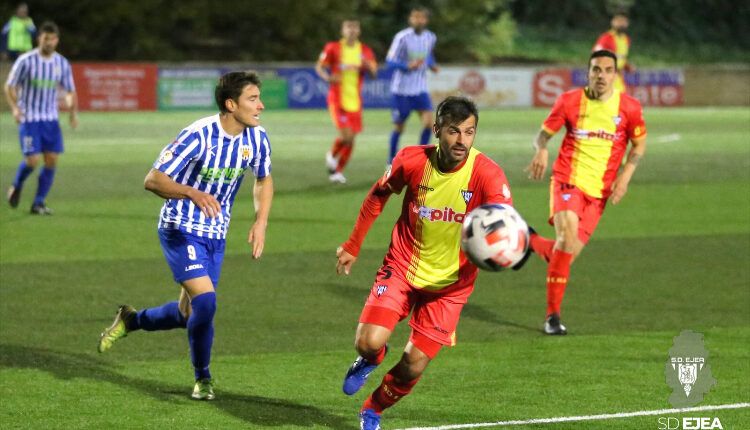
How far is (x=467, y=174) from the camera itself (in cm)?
726

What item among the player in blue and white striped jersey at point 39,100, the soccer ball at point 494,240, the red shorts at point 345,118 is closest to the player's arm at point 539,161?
the soccer ball at point 494,240

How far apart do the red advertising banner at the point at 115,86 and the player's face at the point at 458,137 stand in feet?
106

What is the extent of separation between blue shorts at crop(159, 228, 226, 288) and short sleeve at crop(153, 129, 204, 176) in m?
0.38

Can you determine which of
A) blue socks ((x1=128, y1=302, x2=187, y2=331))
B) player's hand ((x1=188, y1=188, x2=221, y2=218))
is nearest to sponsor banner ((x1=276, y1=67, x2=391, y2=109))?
blue socks ((x1=128, y1=302, x2=187, y2=331))

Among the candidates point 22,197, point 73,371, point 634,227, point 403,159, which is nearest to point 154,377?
point 73,371

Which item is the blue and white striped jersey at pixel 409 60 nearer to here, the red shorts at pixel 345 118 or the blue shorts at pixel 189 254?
the red shorts at pixel 345 118

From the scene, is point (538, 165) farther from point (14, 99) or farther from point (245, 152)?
point (14, 99)

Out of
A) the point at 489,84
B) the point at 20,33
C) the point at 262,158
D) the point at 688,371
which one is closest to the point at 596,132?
the point at 688,371

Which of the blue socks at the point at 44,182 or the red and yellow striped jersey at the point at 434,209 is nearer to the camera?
the red and yellow striped jersey at the point at 434,209

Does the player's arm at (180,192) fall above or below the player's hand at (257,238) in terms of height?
above

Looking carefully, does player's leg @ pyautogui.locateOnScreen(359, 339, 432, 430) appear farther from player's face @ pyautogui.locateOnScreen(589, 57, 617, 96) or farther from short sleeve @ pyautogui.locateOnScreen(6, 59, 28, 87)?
short sleeve @ pyautogui.locateOnScreen(6, 59, 28, 87)

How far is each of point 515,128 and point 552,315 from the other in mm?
22731

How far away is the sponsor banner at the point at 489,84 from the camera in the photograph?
42.1m

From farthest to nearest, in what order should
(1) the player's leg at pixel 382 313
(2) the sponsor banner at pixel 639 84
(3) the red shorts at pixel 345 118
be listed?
1. (2) the sponsor banner at pixel 639 84
2. (3) the red shorts at pixel 345 118
3. (1) the player's leg at pixel 382 313
